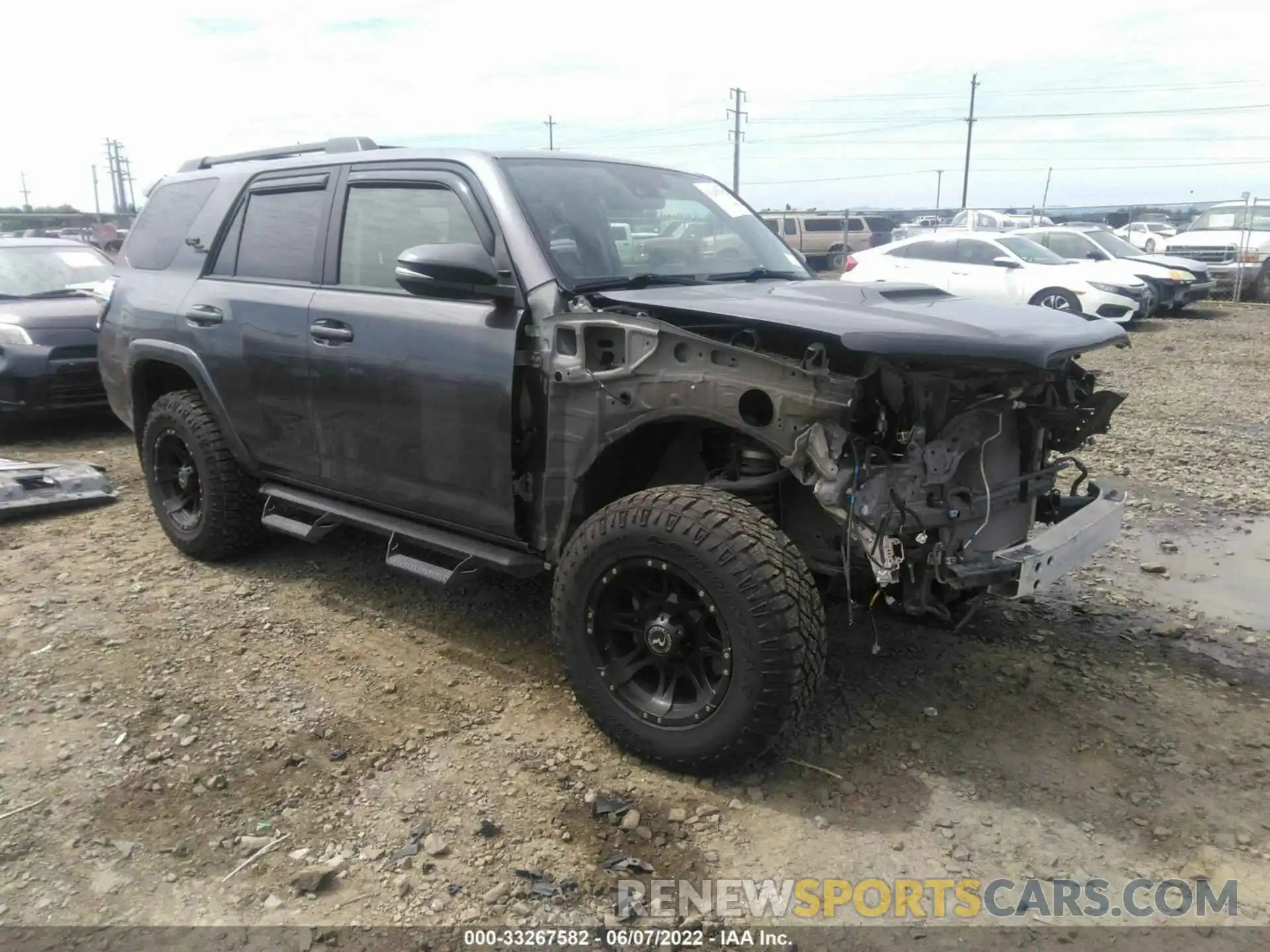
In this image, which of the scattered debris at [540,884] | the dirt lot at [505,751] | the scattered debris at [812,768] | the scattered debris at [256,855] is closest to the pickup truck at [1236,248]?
the dirt lot at [505,751]

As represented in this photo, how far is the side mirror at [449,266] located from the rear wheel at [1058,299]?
11.8 metres

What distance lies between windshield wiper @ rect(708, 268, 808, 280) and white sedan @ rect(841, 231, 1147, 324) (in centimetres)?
979

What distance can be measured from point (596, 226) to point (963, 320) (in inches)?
57.8

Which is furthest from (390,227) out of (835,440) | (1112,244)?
(1112,244)

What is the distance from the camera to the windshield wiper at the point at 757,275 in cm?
394

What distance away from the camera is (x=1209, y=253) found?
19.2m

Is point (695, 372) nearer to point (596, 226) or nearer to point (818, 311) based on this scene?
point (818, 311)

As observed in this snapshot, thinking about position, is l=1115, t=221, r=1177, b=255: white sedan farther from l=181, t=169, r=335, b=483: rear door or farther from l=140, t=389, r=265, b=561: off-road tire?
l=140, t=389, r=265, b=561: off-road tire

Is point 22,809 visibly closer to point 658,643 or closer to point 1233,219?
point 658,643

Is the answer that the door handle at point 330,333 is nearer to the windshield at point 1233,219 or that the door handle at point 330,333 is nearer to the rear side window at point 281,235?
the rear side window at point 281,235

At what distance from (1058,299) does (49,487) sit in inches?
488

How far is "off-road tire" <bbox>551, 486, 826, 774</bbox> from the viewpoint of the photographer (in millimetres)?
2832

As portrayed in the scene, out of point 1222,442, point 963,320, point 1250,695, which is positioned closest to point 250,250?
point 963,320

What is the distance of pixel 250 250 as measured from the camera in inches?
179
